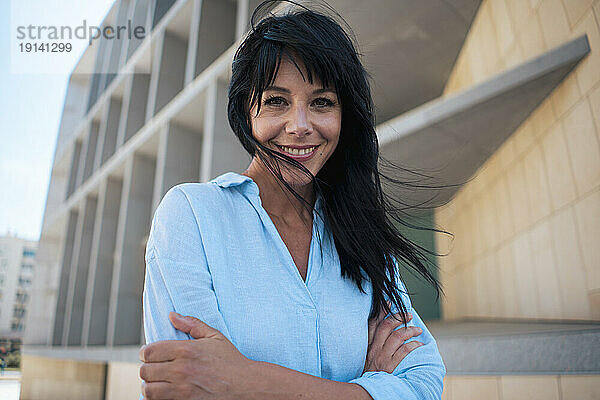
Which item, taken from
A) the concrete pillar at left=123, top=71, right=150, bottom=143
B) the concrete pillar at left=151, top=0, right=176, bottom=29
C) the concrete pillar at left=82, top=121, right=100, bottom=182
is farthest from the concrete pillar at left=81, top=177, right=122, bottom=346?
the concrete pillar at left=151, top=0, right=176, bottom=29

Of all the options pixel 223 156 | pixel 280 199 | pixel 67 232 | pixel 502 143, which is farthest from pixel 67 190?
pixel 280 199

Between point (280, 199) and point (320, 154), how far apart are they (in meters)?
0.18

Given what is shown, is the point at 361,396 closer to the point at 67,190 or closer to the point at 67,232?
the point at 67,232

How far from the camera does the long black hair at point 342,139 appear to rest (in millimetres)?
1117

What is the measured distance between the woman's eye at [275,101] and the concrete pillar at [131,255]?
8.39 metres

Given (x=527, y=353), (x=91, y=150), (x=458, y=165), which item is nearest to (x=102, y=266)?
(x=91, y=150)

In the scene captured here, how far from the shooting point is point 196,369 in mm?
821

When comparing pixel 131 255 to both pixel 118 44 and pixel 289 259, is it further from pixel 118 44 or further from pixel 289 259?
pixel 289 259

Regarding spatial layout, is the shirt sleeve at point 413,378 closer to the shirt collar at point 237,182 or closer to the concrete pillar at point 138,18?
the shirt collar at point 237,182

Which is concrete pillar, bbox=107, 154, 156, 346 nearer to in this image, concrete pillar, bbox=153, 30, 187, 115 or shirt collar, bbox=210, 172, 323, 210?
concrete pillar, bbox=153, 30, 187, 115

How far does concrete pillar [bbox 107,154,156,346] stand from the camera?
8492 mm

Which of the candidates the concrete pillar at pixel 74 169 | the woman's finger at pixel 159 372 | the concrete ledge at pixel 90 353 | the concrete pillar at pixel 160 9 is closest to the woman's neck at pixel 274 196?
the woman's finger at pixel 159 372

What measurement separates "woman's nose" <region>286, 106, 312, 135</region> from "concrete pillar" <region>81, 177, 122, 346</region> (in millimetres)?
10703

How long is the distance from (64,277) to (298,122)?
1487 centimetres
